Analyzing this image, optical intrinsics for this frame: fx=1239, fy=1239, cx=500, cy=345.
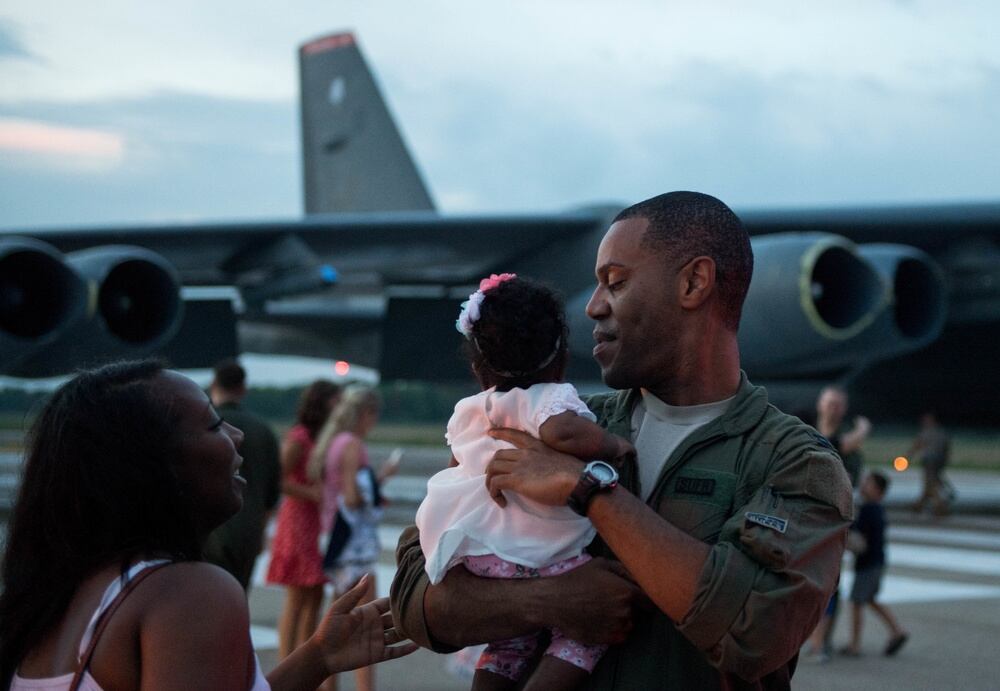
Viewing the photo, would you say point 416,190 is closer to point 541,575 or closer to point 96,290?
point 96,290

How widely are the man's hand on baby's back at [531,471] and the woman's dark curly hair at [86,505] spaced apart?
0.52 meters

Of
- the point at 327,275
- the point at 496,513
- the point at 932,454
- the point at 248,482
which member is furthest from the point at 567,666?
the point at 932,454

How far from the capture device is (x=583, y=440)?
83.0 inches

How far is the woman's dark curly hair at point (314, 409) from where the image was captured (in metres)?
6.29

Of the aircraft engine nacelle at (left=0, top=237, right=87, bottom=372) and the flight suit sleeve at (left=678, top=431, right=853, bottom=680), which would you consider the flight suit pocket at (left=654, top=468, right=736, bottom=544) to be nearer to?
the flight suit sleeve at (left=678, top=431, right=853, bottom=680)

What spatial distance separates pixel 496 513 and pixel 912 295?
8.70 m

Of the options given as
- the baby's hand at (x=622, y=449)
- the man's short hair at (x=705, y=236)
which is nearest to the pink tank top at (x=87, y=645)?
the baby's hand at (x=622, y=449)

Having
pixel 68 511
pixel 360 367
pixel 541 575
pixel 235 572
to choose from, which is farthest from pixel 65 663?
pixel 360 367

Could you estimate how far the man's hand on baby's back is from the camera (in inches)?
78.9

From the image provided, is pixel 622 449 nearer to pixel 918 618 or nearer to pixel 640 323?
pixel 640 323

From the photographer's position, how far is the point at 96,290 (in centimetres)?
1032

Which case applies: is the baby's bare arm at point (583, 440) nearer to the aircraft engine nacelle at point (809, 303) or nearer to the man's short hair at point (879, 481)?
the man's short hair at point (879, 481)

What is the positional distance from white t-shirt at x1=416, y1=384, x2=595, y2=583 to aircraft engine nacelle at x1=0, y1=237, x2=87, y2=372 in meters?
8.65

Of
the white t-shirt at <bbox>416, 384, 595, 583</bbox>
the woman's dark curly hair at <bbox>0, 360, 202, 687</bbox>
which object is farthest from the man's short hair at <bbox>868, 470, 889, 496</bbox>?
the woman's dark curly hair at <bbox>0, 360, 202, 687</bbox>
